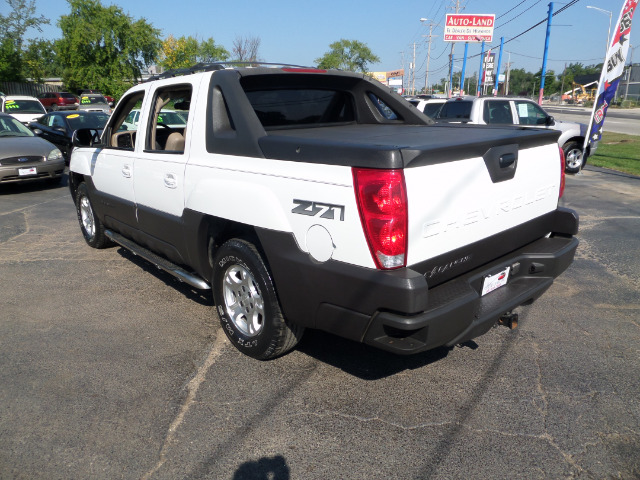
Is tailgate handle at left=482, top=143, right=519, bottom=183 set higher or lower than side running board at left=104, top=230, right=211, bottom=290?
higher

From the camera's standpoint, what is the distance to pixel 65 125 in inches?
546

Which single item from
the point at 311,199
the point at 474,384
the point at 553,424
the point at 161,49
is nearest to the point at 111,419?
the point at 311,199

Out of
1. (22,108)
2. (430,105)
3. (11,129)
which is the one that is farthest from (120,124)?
(22,108)

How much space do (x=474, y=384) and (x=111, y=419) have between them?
2277 millimetres

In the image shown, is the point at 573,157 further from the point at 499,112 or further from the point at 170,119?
the point at 170,119

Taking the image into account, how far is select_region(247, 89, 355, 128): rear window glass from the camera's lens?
3984 millimetres

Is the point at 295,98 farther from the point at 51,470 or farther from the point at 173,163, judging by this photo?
the point at 51,470

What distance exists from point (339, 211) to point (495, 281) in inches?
49.6

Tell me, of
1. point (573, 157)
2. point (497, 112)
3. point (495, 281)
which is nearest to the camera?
point (495, 281)

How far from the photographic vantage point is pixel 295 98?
421cm

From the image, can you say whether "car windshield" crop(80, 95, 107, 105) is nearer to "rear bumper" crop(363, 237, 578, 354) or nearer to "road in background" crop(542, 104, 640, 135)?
"road in background" crop(542, 104, 640, 135)

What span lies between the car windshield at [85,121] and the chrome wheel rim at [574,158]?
12.7 m

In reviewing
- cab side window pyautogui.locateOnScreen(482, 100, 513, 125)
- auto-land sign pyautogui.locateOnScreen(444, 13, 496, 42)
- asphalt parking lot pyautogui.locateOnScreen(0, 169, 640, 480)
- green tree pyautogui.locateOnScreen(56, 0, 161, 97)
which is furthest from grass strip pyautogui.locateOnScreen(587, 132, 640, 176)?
green tree pyautogui.locateOnScreen(56, 0, 161, 97)

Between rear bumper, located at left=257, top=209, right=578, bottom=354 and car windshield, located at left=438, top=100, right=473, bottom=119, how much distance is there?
903 centimetres
